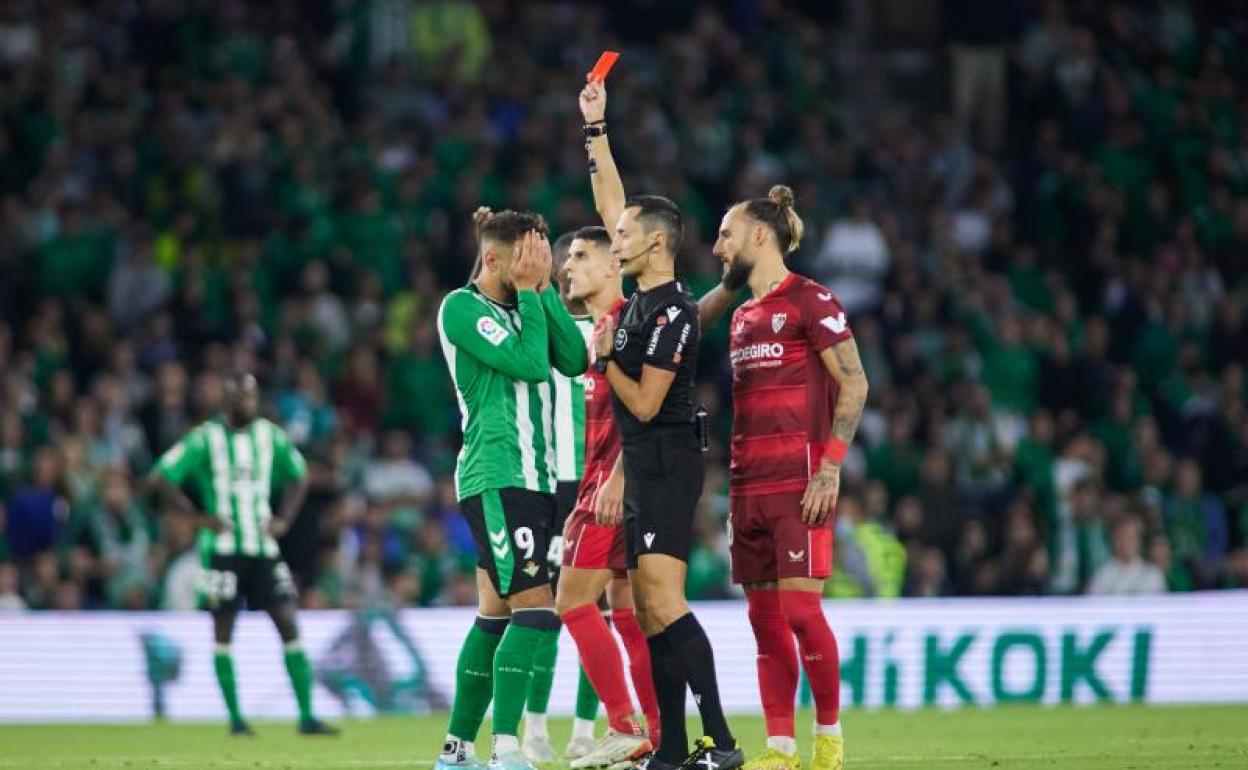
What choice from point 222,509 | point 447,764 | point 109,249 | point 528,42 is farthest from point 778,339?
point 528,42

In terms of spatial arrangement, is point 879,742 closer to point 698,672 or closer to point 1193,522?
point 698,672

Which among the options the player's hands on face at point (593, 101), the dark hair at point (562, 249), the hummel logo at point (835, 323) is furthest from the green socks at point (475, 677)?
the dark hair at point (562, 249)

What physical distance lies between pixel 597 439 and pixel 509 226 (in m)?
1.62

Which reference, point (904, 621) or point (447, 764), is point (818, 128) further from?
point (447, 764)

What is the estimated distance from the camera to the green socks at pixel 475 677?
9.84 m

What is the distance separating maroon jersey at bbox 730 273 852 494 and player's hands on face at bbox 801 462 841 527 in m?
0.12

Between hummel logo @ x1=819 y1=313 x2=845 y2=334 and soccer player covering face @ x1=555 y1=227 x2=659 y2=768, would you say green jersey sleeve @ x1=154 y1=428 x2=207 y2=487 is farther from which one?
hummel logo @ x1=819 y1=313 x2=845 y2=334

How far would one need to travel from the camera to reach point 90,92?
20.7 meters

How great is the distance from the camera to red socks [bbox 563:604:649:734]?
33.8 ft

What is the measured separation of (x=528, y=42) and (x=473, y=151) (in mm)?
2653

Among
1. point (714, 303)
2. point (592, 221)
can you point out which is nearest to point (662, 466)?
point (714, 303)

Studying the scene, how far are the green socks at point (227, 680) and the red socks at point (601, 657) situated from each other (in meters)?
4.71

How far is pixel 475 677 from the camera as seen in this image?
988cm

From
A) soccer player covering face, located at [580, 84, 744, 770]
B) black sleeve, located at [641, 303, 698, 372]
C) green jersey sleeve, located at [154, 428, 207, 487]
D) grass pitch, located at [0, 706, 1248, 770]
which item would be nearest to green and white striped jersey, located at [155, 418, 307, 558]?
green jersey sleeve, located at [154, 428, 207, 487]
